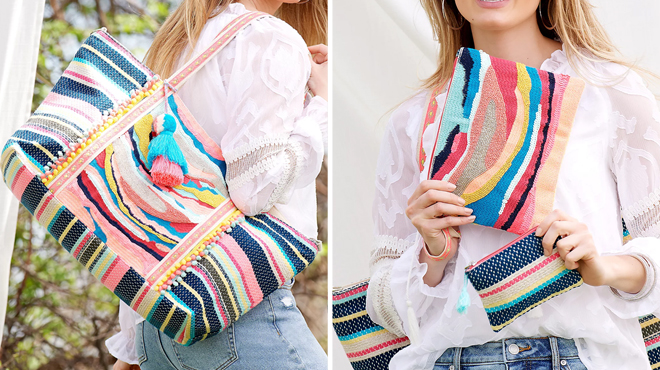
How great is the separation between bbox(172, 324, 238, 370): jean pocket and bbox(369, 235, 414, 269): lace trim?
0.28 m

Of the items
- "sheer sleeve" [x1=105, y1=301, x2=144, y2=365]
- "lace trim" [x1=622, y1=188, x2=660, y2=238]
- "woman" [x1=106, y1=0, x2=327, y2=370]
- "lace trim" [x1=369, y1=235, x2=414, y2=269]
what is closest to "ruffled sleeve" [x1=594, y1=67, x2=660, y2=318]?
"lace trim" [x1=622, y1=188, x2=660, y2=238]

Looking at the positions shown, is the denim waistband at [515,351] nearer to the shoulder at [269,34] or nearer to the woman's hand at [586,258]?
the woman's hand at [586,258]

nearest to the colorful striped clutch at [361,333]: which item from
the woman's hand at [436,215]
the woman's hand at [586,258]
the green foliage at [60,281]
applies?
the woman's hand at [436,215]

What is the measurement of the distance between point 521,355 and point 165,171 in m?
0.62

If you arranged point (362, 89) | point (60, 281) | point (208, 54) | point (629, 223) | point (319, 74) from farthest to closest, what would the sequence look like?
1. point (60, 281)
2. point (362, 89)
3. point (319, 74)
4. point (208, 54)
5. point (629, 223)

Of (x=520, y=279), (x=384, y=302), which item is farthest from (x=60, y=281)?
(x=520, y=279)

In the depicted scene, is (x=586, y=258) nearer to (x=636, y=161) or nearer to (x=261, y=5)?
(x=636, y=161)

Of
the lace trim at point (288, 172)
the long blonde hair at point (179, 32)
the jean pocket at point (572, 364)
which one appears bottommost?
the jean pocket at point (572, 364)

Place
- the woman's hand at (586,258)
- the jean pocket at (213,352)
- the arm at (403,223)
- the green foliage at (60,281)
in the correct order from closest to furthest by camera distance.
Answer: the woman's hand at (586,258)
the arm at (403,223)
the jean pocket at (213,352)
the green foliage at (60,281)

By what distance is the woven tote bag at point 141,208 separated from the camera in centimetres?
109

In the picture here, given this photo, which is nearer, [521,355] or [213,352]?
[521,355]

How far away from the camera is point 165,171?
1101mm

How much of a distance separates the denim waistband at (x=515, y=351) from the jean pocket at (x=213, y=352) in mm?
362

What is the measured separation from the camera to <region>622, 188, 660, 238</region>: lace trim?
971mm
